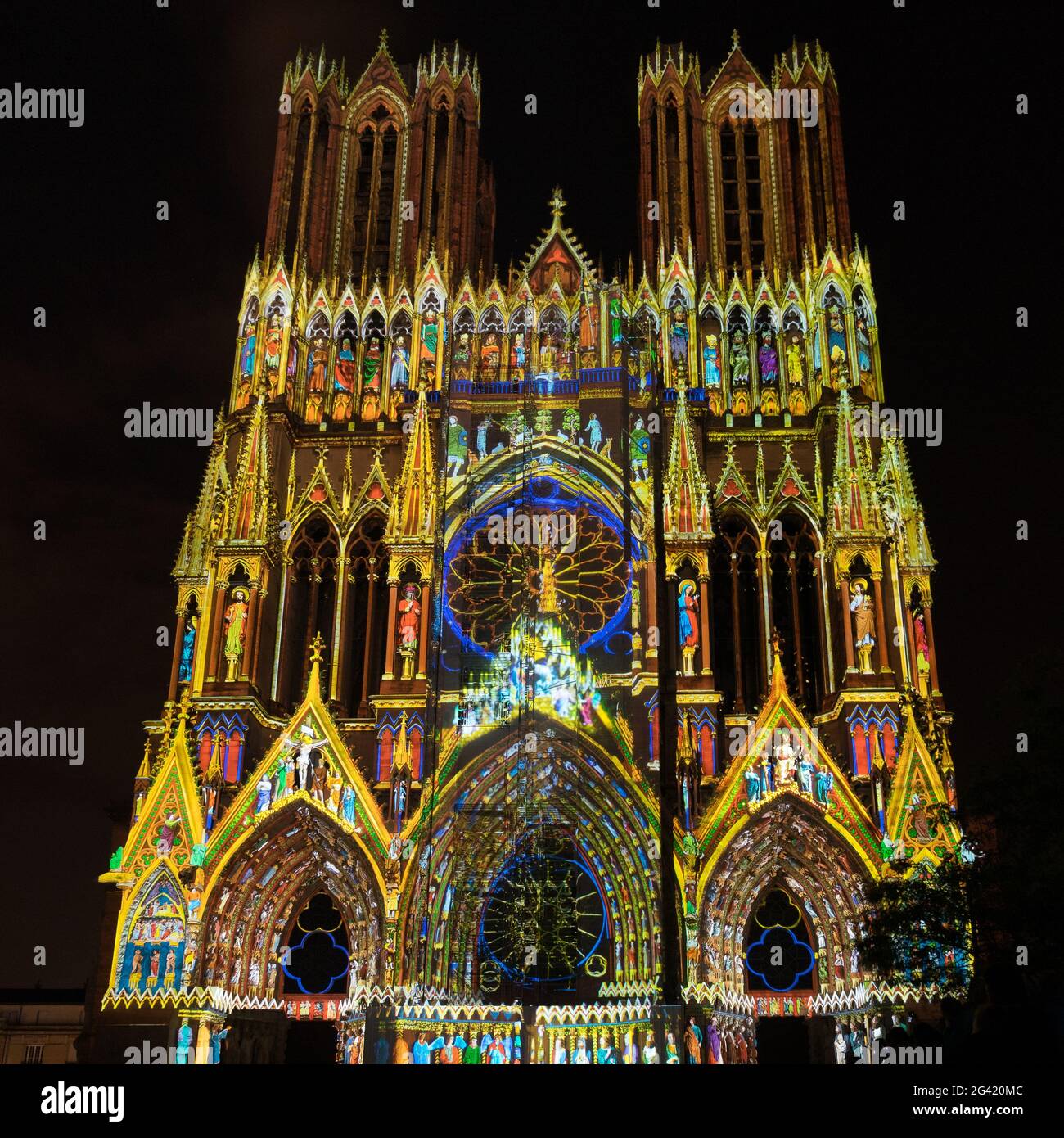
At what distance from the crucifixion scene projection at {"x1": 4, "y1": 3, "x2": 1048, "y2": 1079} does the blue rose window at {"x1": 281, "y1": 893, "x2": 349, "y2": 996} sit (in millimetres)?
82

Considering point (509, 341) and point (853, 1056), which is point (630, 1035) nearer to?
point (853, 1056)

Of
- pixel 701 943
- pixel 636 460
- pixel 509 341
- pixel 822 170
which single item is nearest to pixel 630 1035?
pixel 701 943

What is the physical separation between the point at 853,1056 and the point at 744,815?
18.9ft

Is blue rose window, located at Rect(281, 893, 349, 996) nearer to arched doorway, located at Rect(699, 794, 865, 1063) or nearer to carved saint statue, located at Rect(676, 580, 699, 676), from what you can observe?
arched doorway, located at Rect(699, 794, 865, 1063)

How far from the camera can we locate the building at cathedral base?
101 feet

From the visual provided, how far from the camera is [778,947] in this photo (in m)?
32.3

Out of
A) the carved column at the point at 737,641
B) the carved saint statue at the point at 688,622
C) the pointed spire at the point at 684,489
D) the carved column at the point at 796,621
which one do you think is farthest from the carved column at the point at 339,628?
the carved column at the point at 796,621

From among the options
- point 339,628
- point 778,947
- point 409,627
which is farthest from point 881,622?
point 339,628

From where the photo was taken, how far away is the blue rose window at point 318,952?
3291cm

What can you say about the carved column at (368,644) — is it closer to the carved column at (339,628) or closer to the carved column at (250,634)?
the carved column at (339,628)

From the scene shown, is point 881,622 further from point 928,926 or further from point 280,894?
point 280,894

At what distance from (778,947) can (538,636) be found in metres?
9.67

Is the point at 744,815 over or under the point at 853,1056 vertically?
over
